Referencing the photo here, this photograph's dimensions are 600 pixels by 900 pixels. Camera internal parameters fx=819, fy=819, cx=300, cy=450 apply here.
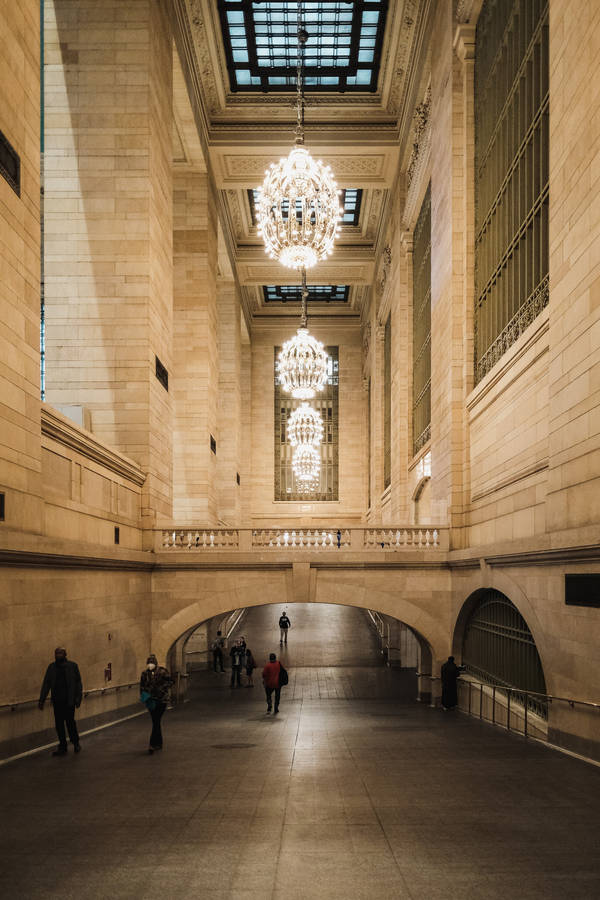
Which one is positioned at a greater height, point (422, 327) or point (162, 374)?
point (422, 327)

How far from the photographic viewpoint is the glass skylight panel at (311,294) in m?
42.2

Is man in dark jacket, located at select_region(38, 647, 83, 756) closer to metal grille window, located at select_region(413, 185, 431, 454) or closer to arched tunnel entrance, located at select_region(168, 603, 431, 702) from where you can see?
arched tunnel entrance, located at select_region(168, 603, 431, 702)

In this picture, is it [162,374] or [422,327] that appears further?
[422,327]

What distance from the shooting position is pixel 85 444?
13.5m

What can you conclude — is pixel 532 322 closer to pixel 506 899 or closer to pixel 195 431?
pixel 506 899

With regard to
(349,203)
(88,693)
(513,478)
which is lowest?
(88,693)

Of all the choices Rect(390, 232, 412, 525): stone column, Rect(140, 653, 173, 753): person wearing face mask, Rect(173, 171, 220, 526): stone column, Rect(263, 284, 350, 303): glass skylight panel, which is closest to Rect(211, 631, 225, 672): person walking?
Rect(173, 171, 220, 526): stone column

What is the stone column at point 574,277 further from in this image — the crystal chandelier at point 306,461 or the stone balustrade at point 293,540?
the crystal chandelier at point 306,461

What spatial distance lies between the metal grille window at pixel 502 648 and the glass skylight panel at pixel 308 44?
15.6 metres

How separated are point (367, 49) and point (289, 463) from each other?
2615 cm

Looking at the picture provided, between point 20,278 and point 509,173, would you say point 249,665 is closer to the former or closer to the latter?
point 509,173

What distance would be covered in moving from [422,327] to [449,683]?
1150 cm

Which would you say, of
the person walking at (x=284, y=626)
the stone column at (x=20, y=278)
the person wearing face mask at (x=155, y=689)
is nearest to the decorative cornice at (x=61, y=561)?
the stone column at (x=20, y=278)

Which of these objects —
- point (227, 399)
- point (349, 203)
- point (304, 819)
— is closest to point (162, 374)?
point (304, 819)
